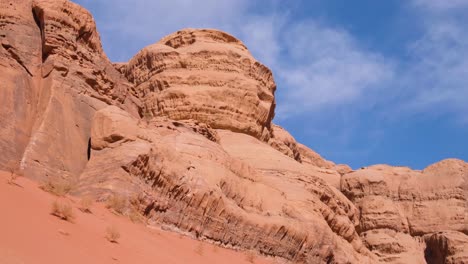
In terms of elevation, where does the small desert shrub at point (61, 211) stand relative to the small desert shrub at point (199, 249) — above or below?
below

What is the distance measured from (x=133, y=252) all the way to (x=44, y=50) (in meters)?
8.53

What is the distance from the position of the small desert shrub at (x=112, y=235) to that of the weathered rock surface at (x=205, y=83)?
14490mm

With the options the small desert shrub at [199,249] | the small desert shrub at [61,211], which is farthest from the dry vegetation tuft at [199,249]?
the small desert shrub at [61,211]

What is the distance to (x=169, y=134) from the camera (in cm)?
1709

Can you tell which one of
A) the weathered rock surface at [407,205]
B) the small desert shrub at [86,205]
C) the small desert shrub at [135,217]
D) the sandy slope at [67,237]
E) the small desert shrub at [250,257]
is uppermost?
the weathered rock surface at [407,205]

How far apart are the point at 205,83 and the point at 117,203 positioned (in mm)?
13311

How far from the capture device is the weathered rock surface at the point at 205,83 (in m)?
24.8

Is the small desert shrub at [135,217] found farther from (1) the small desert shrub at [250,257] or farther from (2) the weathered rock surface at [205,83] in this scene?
(2) the weathered rock surface at [205,83]

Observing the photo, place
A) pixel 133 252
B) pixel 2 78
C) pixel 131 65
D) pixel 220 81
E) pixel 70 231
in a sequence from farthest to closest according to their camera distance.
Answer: pixel 131 65
pixel 220 81
pixel 2 78
pixel 133 252
pixel 70 231

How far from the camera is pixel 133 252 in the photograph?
32.1 ft

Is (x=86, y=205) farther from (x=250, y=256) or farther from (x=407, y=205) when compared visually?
(x=407, y=205)

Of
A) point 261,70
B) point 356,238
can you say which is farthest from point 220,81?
point 356,238

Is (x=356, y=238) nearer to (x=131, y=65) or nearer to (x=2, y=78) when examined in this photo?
(x=131, y=65)

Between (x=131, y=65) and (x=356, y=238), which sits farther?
(x=131, y=65)
